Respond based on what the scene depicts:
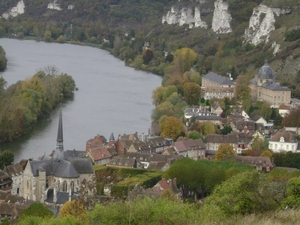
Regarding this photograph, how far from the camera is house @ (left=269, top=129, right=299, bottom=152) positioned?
31.1 metres

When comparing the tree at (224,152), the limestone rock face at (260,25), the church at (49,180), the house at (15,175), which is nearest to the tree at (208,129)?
the tree at (224,152)

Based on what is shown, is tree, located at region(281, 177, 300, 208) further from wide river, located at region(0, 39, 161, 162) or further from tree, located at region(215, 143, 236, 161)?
wide river, located at region(0, 39, 161, 162)

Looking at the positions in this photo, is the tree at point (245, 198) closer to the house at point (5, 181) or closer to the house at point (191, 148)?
the house at point (5, 181)

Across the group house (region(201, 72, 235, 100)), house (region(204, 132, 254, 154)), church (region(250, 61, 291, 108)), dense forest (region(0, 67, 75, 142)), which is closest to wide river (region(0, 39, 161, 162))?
dense forest (region(0, 67, 75, 142))

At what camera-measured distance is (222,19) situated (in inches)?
2712

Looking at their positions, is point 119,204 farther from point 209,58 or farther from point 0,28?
point 0,28

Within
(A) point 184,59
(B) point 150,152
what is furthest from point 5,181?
(A) point 184,59

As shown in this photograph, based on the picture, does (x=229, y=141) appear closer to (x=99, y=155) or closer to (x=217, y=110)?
(x=99, y=155)

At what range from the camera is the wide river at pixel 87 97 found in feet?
109

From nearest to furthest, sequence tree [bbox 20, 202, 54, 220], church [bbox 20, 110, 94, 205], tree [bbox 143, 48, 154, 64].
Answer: tree [bbox 20, 202, 54, 220] < church [bbox 20, 110, 94, 205] < tree [bbox 143, 48, 154, 64]

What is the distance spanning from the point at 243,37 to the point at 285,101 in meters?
22.3

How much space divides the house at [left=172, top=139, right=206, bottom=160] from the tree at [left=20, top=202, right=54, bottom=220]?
10.7 metres

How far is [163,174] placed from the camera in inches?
1002

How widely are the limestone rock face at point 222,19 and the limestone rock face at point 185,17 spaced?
4.26m
